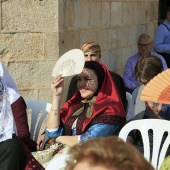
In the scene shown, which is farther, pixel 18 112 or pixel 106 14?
pixel 106 14

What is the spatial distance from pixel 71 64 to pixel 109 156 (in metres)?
2.32

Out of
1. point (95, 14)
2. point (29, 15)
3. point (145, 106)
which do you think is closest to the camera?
point (145, 106)

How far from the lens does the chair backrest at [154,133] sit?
340cm

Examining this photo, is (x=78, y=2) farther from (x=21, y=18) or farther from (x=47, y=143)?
(x=47, y=143)

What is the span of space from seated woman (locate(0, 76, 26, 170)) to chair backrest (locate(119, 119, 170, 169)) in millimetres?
751

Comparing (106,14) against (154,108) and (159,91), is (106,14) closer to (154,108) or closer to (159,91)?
(154,108)

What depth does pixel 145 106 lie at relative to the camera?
3.91 m

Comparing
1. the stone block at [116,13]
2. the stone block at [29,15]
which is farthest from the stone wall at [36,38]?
the stone block at [116,13]

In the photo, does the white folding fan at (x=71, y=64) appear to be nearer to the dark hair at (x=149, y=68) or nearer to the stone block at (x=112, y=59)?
the dark hair at (x=149, y=68)

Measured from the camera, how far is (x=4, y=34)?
480cm

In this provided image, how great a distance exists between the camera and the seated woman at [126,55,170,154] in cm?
370

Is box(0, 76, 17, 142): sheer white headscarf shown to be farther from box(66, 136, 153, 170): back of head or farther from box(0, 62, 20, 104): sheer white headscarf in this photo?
box(66, 136, 153, 170): back of head

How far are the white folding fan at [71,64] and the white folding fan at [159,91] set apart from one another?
1.70ft

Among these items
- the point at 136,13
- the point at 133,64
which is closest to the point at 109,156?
the point at 133,64
